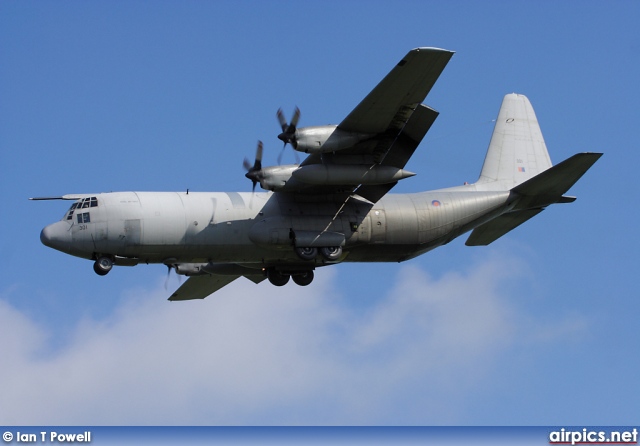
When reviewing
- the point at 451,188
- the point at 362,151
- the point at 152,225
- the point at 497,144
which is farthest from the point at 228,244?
the point at 497,144

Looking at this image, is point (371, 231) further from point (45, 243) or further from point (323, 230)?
point (45, 243)

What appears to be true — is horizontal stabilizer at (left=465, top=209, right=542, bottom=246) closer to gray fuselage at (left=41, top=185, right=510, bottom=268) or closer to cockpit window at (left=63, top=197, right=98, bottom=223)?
gray fuselage at (left=41, top=185, right=510, bottom=268)

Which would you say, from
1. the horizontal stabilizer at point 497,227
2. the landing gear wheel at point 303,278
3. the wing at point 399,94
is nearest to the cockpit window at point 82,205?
the landing gear wheel at point 303,278

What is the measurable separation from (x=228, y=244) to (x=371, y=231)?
12.2 feet

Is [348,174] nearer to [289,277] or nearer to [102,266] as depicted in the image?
[289,277]

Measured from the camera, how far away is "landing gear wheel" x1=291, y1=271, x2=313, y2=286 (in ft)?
101

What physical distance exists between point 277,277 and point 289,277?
44 cm

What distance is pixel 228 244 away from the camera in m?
28.7

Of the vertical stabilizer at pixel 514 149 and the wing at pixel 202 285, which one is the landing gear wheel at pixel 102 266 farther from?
the vertical stabilizer at pixel 514 149

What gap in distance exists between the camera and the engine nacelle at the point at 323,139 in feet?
88.0

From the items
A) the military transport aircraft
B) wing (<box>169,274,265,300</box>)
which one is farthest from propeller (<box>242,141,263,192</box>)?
wing (<box>169,274,265,300</box>)

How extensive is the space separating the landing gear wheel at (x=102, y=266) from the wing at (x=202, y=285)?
17.3ft

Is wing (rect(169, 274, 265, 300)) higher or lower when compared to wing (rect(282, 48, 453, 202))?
lower

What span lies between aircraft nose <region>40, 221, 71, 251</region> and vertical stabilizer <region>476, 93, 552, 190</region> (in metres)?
11.3
